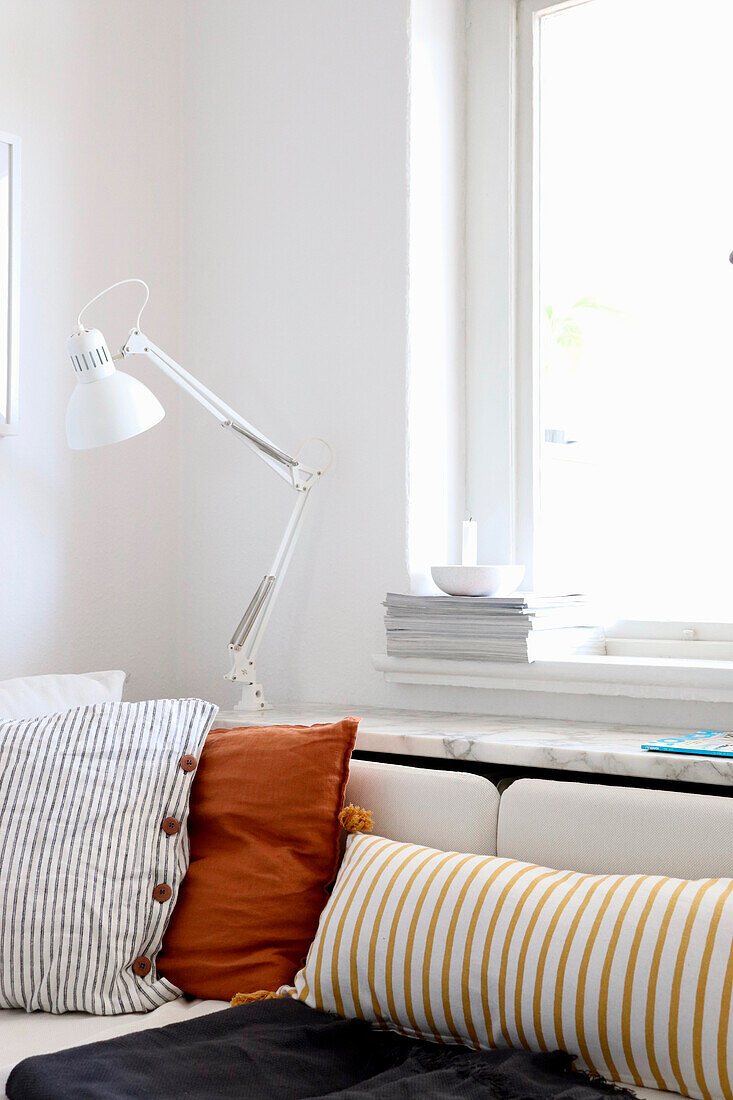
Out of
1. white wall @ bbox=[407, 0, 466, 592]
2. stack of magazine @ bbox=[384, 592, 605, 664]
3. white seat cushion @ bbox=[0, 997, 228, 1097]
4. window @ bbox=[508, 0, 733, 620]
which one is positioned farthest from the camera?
white wall @ bbox=[407, 0, 466, 592]

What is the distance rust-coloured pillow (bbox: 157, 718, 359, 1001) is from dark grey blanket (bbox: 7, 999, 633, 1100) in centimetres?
14

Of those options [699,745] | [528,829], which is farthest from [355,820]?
[699,745]

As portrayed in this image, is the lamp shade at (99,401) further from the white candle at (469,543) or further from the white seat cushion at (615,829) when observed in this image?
the white seat cushion at (615,829)

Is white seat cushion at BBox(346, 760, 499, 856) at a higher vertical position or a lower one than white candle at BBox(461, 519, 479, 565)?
lower

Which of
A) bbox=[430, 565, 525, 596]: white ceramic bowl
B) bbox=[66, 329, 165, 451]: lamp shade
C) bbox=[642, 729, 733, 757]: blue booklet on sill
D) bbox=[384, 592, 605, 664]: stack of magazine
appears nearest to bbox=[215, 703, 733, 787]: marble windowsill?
bbox=[642, 729, 733, 757]: blue booklet on sill

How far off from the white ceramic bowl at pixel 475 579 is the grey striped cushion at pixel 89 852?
0.52 meters

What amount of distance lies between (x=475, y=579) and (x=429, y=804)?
46 cm

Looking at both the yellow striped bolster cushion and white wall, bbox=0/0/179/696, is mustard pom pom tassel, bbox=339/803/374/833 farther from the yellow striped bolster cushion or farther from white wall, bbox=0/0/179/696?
white wall, bbox=0/0/179/696

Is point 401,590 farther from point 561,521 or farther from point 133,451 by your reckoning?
point 133,451

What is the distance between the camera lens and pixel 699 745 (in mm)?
1424

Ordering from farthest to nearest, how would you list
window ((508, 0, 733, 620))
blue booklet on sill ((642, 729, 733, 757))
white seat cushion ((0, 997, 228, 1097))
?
window ((508, 0, 733, 620)) → blue booklet on sill ((642, 729, 733, 757)) → white seat cushion ((0, 997, 228, 1097))

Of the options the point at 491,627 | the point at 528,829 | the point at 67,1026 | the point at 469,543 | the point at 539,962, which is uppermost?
the point at 469,543

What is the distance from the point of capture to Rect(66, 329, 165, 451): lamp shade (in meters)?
1.72

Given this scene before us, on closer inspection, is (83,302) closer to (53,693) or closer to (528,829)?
(53,693)
